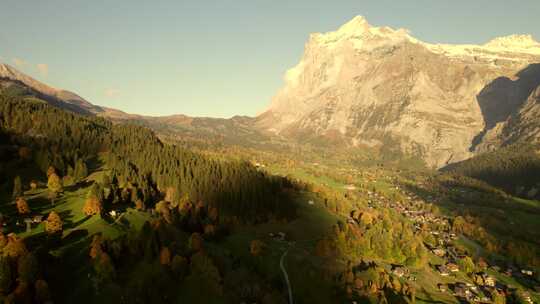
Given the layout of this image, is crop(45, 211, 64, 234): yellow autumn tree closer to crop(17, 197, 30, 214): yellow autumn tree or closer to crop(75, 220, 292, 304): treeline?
crop(75, 220, 292, 304): treeline

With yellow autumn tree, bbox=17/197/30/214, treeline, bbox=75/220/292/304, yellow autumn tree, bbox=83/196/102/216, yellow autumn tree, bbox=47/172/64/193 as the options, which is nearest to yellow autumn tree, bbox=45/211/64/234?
yellow autumn tree, bbox=83/196/102/216

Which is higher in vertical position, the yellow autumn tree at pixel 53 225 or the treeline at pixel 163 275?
the yellow autumn tree at pixel 53 225

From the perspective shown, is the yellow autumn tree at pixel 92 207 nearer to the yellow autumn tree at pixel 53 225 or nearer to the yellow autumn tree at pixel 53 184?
the yellow autumn tree at pixel 53 225

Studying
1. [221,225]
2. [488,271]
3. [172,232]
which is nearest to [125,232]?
[172,232]

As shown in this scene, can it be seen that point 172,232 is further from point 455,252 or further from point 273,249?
point 455,252

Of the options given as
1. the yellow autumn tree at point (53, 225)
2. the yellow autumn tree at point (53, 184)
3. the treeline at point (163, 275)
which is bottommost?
the treeline at point (163, 275)

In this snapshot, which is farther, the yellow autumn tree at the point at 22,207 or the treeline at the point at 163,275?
the yellow autumn tree at the point at 22,207

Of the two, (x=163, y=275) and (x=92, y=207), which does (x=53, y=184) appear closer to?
(x=92, y=207)

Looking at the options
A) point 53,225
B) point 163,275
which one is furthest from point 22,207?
point 163,275

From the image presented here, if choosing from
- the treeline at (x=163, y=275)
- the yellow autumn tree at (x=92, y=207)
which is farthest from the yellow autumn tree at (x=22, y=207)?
the treeline at (x=163, y=275)

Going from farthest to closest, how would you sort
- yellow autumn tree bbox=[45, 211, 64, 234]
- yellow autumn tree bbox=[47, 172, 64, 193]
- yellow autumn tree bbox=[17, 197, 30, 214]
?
yellow autumn tree bbox=[47, 172, 64, 193], yellow autumn tree bbox=[17, 197, 30, 214], yellow autumn tree bbox=[45, 211, 64, 234]

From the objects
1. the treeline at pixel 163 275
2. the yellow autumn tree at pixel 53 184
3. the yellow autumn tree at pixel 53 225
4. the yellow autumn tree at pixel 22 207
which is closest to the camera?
the treeline at pixel 163 275
